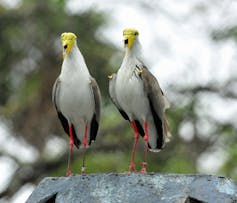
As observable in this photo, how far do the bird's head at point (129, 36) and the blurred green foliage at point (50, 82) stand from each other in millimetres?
10635

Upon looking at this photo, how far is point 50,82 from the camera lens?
18.4 meters

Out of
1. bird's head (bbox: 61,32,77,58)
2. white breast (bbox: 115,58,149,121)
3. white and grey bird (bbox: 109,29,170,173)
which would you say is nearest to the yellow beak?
white and grey bird (bbox: 109,29,170,173)

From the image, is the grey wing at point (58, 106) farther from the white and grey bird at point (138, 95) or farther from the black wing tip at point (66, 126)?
the white and grey bird at point (138, 95)

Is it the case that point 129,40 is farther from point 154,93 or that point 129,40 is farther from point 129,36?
point 154,93

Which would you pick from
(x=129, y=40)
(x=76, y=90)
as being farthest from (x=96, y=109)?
(x=129, y=40)

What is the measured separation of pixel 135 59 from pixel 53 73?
11501 millimetres

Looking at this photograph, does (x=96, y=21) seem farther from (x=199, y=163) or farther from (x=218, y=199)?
(x=218, y=199)

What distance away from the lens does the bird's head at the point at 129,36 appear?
22.0 feet

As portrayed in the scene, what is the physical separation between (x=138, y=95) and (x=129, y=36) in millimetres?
427

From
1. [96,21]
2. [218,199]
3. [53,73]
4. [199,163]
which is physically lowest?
[218,199]

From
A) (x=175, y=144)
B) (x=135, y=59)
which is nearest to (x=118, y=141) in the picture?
(x=175, y=144)

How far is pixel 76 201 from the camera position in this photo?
5.16 m

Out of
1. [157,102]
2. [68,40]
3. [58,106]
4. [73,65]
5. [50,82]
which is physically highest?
[50,82]

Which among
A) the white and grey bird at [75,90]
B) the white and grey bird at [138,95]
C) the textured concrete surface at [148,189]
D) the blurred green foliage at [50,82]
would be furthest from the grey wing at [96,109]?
the blurred green foliage at [50,82]
